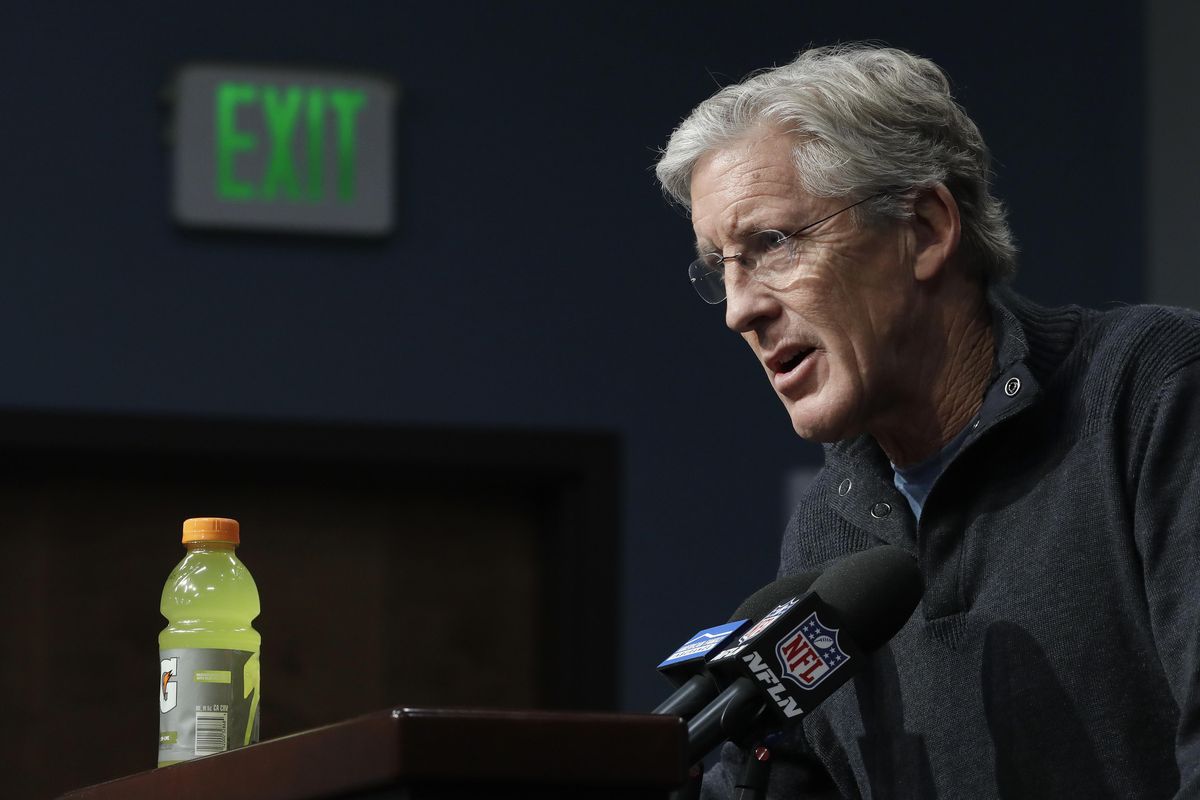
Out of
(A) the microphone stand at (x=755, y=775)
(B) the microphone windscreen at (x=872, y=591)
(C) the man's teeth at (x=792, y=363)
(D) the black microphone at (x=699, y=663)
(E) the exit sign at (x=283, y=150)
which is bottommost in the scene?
(A) the microphone stand at (x=755, y=775)

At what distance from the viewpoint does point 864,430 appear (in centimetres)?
185

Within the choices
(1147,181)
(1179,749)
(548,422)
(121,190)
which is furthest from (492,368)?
(1179,749)

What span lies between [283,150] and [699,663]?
10.1 ft

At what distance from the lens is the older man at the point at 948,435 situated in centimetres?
162

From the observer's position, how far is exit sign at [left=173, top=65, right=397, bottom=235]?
13.8ft

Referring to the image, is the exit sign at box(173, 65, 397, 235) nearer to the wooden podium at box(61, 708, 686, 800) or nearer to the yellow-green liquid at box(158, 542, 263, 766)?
the yellow-green liquid at box(158, 542, 263, 766)

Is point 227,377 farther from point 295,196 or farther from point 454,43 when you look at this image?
point 454,43

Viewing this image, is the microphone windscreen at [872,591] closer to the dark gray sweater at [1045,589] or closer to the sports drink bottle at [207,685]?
the dark gray sweater at [1045,589]

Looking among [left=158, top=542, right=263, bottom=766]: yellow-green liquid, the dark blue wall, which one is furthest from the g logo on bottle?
the dark blue wall

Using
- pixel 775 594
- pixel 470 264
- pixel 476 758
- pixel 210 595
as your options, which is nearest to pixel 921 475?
pixel 775 594

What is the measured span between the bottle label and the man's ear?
83 centimetres

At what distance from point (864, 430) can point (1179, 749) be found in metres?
0.51

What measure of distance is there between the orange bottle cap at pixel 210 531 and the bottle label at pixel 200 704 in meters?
0.13

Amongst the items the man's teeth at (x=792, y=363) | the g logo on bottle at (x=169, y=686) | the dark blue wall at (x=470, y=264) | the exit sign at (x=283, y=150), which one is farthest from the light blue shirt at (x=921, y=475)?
the exit sign at (x=283, y=150)
